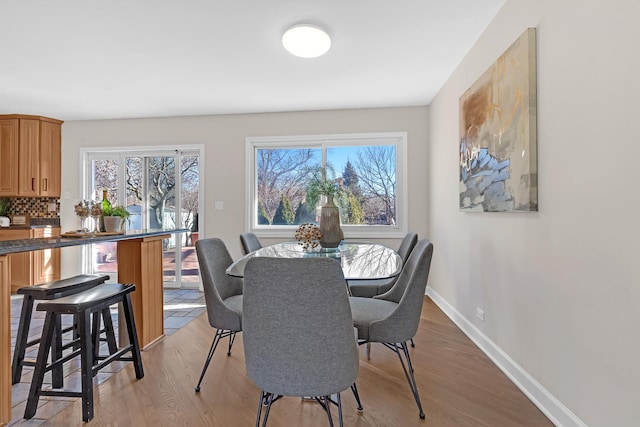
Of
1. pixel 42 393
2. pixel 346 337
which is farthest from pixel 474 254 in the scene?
pixel 42 393

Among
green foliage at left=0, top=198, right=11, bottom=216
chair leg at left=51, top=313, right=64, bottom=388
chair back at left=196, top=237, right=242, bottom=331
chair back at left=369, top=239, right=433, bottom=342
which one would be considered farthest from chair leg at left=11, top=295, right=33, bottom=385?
green foliage at left=0, top=198, right=11, bottom=216

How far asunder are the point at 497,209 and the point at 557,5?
116cm

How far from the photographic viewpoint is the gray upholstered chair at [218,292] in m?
2.00

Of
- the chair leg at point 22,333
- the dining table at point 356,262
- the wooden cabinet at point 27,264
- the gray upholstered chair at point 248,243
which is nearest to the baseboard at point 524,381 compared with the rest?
the dining table at point 356,262

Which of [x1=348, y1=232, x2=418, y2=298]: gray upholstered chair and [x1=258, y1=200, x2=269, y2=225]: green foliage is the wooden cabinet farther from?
[x1=348, y1=232, x2=418, y2=298]: gray upholstered chair

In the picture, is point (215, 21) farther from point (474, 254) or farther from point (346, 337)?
point (474, 254)

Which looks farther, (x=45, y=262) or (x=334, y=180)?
(x=45, y=262)

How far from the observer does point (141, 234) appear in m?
2.55

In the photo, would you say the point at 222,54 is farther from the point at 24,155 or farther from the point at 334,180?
the point at 24,155

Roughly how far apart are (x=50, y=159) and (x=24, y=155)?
0.29 meters

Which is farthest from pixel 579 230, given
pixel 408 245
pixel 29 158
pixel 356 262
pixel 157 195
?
pixel 29 158

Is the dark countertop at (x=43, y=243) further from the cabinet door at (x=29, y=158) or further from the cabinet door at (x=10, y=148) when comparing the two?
the cabinet door at (x=10, y=148)

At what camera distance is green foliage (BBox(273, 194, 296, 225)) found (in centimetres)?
475

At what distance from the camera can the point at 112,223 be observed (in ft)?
8.00
